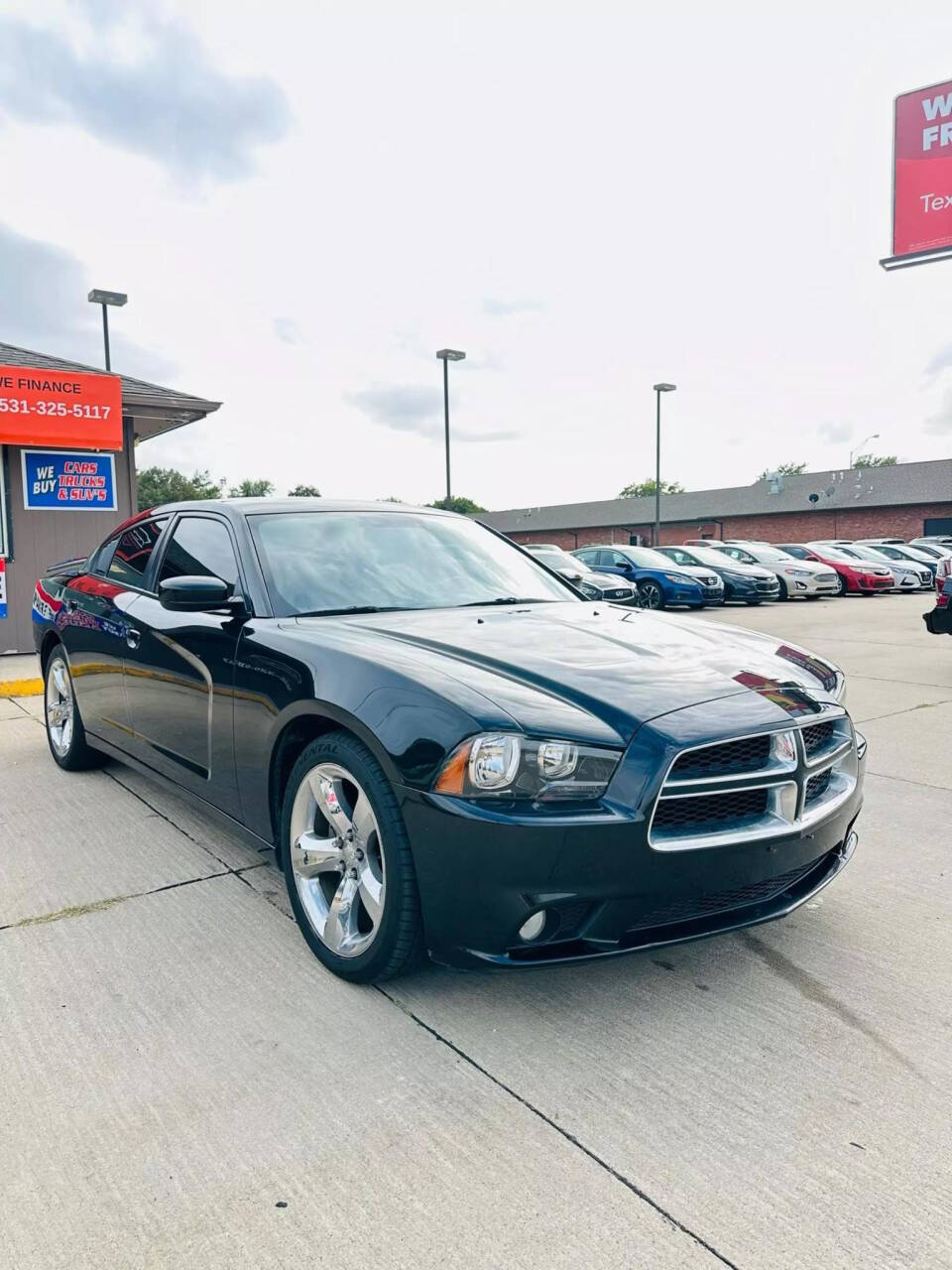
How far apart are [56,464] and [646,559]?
1259 cm

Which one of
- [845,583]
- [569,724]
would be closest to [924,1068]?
[569,724]

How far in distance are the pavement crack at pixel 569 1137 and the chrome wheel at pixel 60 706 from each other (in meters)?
3.22

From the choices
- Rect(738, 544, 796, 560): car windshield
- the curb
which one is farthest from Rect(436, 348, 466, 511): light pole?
the curb

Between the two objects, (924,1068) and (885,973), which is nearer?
(924,1068)

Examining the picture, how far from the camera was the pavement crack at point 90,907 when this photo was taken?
323cm

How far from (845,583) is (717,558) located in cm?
448

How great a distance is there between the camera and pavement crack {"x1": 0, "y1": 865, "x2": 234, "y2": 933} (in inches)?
127

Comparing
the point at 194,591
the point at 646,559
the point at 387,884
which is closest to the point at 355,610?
the point at 194,591

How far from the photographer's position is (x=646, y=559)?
19.9m

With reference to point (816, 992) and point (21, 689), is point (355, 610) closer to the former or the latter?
point (816, 992)

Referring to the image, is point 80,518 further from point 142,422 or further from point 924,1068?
point 924,1068

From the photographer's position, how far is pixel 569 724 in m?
2.41

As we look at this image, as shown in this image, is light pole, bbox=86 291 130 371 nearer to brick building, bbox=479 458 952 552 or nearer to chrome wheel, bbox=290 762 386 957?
chrome wheel, bbox=290 762 386 957

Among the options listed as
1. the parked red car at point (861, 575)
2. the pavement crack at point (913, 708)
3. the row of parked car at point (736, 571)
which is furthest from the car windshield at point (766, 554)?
the pavement crack at point (913, 708)
